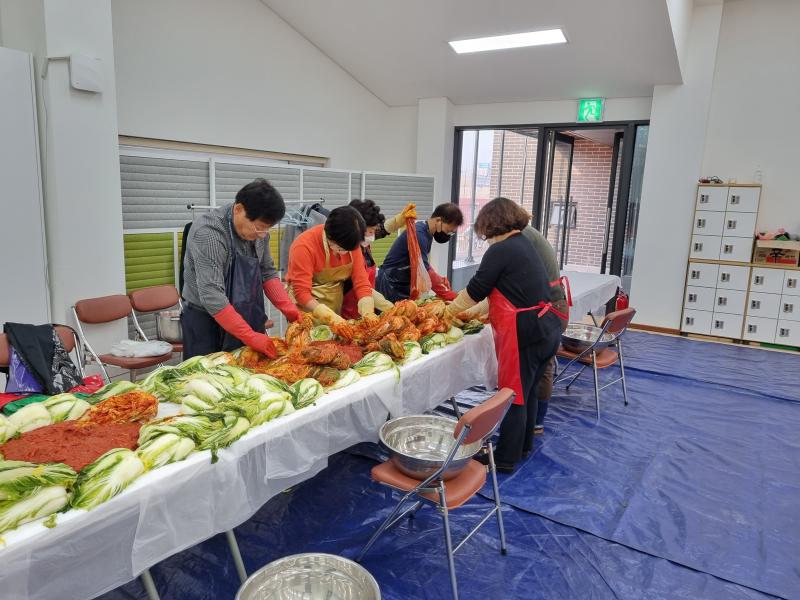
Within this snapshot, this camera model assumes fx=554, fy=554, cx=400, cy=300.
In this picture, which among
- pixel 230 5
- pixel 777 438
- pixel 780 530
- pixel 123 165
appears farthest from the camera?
pixel 230 5

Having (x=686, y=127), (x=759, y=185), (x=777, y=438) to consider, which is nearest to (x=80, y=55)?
(x=777, y=438)

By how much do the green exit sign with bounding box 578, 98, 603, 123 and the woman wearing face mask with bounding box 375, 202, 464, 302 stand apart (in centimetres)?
435

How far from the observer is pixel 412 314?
10.6 feet

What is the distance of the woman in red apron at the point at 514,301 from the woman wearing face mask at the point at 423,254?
0.74 m

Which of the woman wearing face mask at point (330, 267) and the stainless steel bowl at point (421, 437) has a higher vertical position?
the woman wearing face mask at point (330, 267)

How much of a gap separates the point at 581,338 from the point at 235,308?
9.78ft

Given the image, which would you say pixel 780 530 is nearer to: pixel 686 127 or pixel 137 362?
pixel 137 362

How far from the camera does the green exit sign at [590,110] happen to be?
7355 mm

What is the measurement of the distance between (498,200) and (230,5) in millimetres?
4592

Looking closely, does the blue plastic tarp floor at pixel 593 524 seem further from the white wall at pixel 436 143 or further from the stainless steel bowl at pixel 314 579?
the white wall at pixel 436 143

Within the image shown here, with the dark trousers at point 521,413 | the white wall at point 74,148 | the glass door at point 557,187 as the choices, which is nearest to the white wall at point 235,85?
the white wall at point 74,148

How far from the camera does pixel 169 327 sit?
14.3ft

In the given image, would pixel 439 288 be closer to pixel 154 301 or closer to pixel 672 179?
pixel 154 301

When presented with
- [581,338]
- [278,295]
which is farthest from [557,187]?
[278,295]
